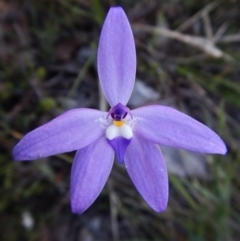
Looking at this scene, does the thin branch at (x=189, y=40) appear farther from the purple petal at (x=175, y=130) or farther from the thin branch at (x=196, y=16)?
the purple petal at (x=175, y=130)

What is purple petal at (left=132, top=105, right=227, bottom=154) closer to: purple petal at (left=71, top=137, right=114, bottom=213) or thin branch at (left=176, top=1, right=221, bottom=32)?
purple petal at (left=71, top=137, right=114, bottom=213)

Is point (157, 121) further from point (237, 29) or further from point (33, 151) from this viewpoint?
point (237, 29)

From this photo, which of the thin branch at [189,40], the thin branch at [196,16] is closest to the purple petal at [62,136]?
the thin branch at [189,40]

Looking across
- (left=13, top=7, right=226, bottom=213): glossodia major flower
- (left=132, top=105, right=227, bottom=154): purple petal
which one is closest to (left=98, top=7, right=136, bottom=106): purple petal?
(left=13, top=7, right=226, bottom=213): glossodia major flower

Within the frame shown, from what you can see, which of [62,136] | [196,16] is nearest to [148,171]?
[62,136]

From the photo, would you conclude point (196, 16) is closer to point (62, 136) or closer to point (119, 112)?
point (119, 112)
